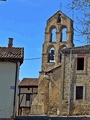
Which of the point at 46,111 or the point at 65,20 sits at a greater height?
the point at 65,20

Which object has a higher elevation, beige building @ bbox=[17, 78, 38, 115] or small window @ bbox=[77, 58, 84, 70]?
small window @ bbox=[77, 58, 84, 70]

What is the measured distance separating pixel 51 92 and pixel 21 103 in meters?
9.88

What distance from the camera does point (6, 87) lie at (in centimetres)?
2023

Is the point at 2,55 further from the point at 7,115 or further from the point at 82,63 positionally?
the point at 82,63

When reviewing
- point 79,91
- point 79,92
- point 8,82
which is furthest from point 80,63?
point 8,82

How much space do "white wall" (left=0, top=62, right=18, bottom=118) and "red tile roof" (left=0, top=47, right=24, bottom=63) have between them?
38 centimetres

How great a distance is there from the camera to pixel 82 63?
111 ft

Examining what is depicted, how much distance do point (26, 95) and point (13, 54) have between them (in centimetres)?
2605

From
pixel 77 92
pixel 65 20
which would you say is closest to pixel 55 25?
pixel 65 20

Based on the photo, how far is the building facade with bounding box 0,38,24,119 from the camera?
19.9 m

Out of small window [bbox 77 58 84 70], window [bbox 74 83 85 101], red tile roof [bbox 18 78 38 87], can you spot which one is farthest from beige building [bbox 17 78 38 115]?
small window [bbox 77 58 84 70]

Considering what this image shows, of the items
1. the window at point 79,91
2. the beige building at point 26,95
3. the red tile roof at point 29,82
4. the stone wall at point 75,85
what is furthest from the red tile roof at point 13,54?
the red tile roof at point 29,82

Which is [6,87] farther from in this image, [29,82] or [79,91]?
[29,82]

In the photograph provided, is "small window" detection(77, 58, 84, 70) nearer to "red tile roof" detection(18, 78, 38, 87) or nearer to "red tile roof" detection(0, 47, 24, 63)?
"red tile roof" detection(0, 47, 24, 63)
